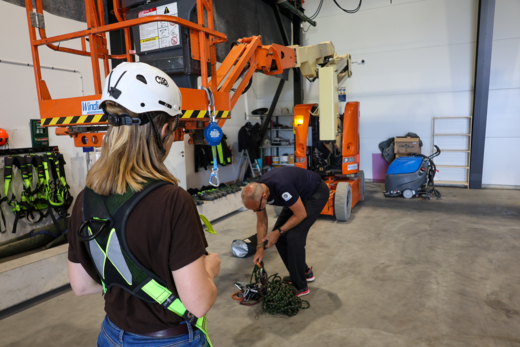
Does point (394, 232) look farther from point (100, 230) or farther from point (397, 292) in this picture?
point (100, 230)

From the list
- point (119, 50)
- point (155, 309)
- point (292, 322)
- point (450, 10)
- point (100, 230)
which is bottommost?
point (292, 322)

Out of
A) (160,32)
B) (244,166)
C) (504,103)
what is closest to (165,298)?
(160,32)

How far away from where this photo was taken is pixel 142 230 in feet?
3.23

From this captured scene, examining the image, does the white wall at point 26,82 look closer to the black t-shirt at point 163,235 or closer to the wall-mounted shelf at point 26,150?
the wall-mounted shelf at point 26,150

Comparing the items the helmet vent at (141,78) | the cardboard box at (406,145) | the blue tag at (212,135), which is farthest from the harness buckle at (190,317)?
the cardboard box at (406,145)

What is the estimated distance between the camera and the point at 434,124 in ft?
28.2

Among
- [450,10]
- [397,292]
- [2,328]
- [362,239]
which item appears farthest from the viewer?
[450,10]

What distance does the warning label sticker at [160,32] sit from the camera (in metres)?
2.93

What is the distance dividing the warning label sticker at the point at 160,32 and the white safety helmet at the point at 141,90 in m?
1.87

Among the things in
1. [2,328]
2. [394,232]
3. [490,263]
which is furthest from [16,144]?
[490,263]

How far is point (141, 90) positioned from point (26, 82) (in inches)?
175

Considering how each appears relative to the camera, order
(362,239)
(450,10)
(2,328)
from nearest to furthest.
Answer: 1. (2,328)
2. (362,239)
3. (450,10)

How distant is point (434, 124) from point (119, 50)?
7715 millimetres

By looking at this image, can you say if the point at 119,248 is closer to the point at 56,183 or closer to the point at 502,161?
the point at 56,183
